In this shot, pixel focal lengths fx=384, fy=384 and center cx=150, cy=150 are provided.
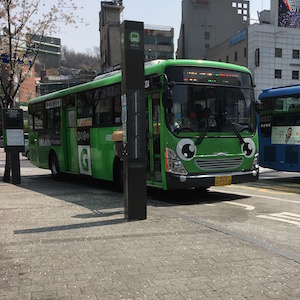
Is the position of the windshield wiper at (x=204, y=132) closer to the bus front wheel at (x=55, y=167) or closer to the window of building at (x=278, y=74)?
the bus front wheel at (x=55, y=167)

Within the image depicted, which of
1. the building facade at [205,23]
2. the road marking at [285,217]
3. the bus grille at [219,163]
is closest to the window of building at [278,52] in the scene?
the building facade at [205,23]

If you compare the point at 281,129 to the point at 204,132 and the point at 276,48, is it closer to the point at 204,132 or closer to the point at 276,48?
the point at 204,132

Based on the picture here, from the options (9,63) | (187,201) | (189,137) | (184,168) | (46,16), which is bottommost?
Answer: (187,201)

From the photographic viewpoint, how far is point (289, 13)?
60.8 meters

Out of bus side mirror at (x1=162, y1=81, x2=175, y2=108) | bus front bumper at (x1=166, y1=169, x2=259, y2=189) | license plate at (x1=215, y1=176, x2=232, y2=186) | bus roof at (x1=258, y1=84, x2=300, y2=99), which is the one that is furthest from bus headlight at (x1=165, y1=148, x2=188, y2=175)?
bus roof at (x1=258, y1=84, x2=300, y2=99)

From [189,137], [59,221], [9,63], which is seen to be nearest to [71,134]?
[9,63]

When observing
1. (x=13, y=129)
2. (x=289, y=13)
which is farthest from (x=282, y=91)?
(x=289, y=13)

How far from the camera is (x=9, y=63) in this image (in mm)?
12633

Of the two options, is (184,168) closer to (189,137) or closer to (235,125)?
(189,137)

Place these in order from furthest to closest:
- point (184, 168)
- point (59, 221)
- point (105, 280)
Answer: point (184, 168)
point (59, 221)
point (105, 280)

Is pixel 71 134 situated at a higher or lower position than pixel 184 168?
higher

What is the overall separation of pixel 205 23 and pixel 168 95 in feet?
283

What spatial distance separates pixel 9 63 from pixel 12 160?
126 inches

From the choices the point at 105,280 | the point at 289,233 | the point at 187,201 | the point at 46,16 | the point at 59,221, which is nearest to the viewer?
the point at 105,280
